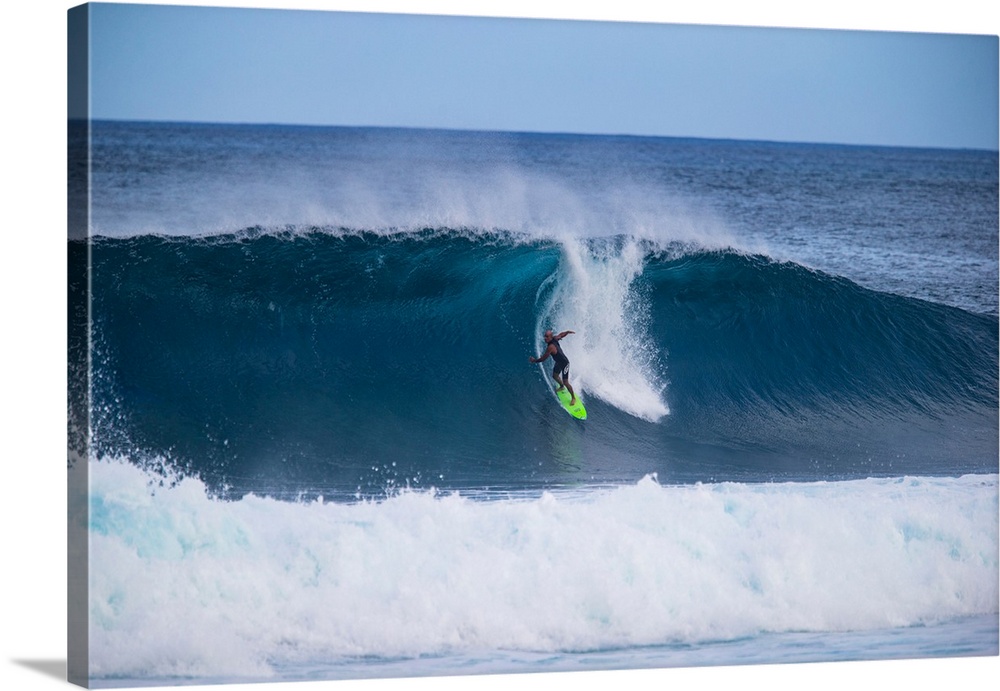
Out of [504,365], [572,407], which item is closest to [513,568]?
[572,407]

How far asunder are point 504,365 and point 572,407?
478mm

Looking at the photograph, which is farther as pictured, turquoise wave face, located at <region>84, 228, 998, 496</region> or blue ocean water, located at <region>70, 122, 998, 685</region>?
turquoise wave face, located at <region>84, 228, 998, 496</region>

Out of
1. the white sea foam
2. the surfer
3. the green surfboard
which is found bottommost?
the white sea foam

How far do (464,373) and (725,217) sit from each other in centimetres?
186

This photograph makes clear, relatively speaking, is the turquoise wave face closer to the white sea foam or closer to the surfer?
the surfer

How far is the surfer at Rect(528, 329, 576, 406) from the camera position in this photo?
951 cm

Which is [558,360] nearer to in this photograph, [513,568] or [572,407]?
[572,407]

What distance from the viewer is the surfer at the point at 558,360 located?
9.51 meters

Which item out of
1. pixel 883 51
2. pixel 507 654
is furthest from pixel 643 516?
pixel 883 51

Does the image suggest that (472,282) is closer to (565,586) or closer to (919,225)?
(565,586)

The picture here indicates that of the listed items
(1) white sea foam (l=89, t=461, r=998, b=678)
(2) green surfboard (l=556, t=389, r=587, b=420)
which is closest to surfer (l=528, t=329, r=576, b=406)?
(2) green surfboard (l=556, t=389, r=587, b=420)

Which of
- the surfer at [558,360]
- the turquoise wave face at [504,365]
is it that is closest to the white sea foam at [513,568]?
the turquoise wave face at [504,365]

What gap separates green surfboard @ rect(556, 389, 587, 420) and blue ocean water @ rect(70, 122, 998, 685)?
10 cm

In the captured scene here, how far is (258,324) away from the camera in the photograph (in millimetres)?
8945
